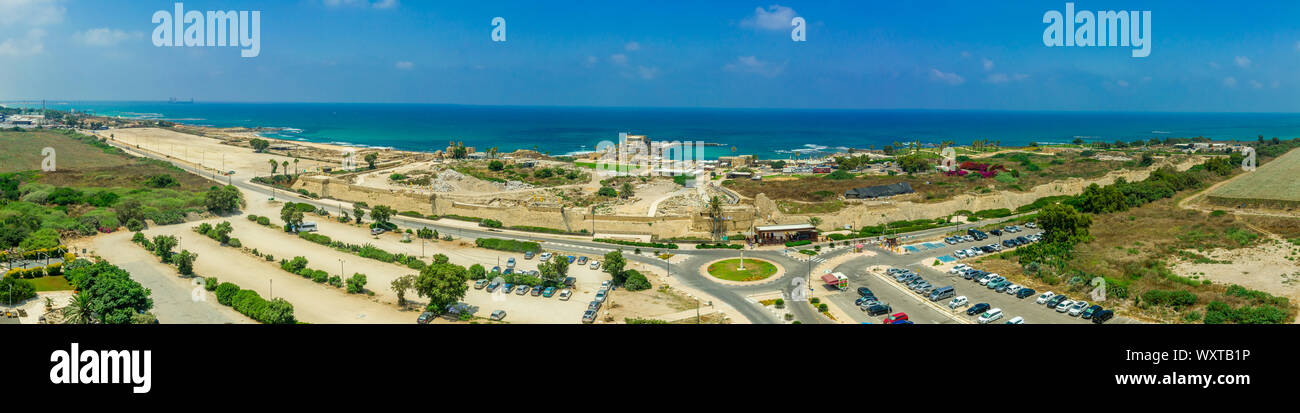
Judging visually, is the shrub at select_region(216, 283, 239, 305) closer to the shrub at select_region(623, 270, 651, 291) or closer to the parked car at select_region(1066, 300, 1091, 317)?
the shrub at select_region(623, 270, 651, 291)

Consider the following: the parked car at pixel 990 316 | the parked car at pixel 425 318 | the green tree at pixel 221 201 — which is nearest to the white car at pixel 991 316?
the parked car at pixel 990 316

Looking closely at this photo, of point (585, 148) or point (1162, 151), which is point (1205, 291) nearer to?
point (1162, 151)

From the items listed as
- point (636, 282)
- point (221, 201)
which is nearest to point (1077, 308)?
point (636, 282)

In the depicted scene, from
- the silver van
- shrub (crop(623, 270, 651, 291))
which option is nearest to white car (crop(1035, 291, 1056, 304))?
the silver van

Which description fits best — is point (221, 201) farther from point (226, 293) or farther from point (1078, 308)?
point (1078, 308)

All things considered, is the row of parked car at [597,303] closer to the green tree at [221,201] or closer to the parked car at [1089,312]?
the parked car at [1089,312]

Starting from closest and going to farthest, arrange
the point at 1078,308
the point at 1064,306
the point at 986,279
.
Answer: the point at 1078,308, the point at 1064,306, the point at 986,279
